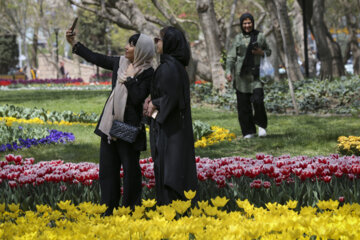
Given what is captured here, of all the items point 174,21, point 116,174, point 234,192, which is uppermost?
point 174,21

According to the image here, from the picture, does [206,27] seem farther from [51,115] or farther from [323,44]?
[51,115]

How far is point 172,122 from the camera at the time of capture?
4449 mm

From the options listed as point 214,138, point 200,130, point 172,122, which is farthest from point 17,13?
point 172,122

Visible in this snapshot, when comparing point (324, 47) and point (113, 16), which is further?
point (324, 47)

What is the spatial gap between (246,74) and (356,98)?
590 centimetres

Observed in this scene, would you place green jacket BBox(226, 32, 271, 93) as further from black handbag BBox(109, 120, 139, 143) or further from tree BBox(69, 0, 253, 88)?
tree BBox(69, 0, 253, 88)

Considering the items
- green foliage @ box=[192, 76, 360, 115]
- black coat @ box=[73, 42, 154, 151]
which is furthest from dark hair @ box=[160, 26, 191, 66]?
green foliage @ box=[192, 76, 360, 115]

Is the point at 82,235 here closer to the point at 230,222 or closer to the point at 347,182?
the point at 230,222

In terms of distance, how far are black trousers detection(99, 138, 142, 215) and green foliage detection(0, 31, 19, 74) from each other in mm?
54773

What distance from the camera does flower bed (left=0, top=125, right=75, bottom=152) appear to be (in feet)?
29.9

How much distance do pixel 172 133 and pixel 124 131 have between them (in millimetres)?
410

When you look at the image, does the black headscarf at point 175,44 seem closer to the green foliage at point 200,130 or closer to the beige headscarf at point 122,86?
the beige headscarf at point 122,86

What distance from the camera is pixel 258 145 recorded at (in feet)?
28.9

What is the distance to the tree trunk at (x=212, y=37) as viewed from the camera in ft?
55.4
